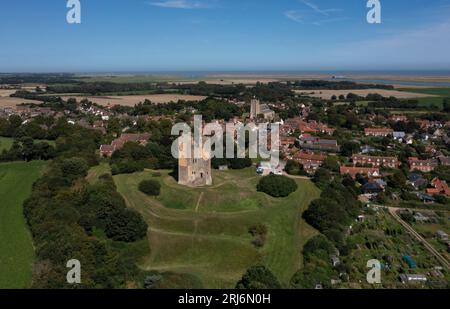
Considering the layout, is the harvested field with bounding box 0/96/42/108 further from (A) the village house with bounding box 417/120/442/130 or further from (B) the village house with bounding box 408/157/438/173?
(A) the village house with bounding box 417/120/442/130

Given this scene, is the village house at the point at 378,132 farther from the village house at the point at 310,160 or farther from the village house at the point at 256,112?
the village house at the point at 310,160

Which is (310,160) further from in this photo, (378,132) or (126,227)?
(126,227)

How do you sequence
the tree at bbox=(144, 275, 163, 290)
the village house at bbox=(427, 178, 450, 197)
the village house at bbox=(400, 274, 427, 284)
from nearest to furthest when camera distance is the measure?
the tree at bbox=(144, 275, 163, 290), the village house at bbox=(400, 274, 427, 284), the village house at bbox=(427, 178, 450, 197)

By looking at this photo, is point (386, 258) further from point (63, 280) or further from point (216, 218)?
point (63, 280)

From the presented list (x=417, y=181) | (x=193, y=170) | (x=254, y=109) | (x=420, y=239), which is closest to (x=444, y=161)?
(x=417, y=181)

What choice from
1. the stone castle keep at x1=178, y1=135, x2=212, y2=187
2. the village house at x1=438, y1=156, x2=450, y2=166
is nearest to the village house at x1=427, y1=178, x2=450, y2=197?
the village house at x1=438, y1=156, x2=450, y2=166
